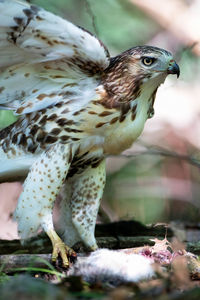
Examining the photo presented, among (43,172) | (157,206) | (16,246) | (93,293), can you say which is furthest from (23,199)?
(157,206)

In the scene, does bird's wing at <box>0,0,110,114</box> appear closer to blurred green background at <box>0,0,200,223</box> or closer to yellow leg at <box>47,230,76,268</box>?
yellow leg at <box>47,230,76,268</box>

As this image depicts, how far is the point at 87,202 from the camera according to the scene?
Result: 3928 mm

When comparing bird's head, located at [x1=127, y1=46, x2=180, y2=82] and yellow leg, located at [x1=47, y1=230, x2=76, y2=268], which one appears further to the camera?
bird's head, located at [x1=127, y1=46, x2=180, y2=82]

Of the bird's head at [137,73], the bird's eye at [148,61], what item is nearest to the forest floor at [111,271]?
the bird's head at [137,73]

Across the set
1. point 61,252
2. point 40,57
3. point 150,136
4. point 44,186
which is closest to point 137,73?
point 40,57

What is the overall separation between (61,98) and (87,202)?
831 mm

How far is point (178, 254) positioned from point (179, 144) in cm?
262

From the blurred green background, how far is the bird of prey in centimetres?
151

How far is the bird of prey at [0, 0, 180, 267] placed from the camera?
3.38 m

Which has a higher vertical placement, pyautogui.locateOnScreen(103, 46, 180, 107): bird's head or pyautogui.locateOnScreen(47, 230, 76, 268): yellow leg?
pyautogui.locateOnScreen(103, 46, 180, 107): bird's head

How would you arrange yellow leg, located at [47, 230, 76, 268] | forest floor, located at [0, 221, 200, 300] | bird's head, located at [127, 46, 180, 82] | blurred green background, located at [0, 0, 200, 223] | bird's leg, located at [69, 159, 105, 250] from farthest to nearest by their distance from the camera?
1. blurred green background, located at [0, 0, 200, 223]
2. bird's leg, located at [69, 159, 105, 250]
3. bird's head, located at [127, 46, 180, 82]
4. yellow leg, located at [47, 230, 76, 268]
5. forest floor, located at [0, 221, 200, 300]

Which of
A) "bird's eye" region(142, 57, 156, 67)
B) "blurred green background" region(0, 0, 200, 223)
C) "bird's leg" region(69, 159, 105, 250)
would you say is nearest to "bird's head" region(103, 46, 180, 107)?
"bird's eye" region(142, 57, 156, 67)

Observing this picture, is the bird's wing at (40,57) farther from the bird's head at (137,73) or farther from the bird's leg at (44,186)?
the bird's leg at (44,186)

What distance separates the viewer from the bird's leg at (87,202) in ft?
12.8
